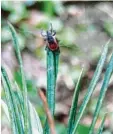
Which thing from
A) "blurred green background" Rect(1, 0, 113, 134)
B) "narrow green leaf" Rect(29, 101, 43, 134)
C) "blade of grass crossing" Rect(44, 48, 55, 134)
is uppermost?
"blurred green background" Rect(1, 0, 113, 134)

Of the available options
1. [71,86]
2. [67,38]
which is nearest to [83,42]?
[67,38]

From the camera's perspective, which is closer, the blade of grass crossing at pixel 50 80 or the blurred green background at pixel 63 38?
the blade of grass crossing at pixel 50 80

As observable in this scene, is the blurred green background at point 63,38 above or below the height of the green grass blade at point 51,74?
above

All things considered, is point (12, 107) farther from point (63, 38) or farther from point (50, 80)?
point (63, 38)

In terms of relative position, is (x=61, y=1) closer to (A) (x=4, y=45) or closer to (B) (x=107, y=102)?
(A) (x=4, y=45)

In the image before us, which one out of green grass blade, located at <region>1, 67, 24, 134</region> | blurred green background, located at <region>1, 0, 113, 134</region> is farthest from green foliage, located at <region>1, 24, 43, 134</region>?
blurred green background, located at <region>1, 0, 113, 134</region>

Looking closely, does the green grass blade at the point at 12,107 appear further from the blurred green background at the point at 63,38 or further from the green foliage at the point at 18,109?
the blurred green background at the point at 63,38

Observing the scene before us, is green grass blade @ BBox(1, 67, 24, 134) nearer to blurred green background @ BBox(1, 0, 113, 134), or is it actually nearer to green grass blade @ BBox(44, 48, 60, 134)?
green grass blade @ BBox(44, 48, 60, 134)

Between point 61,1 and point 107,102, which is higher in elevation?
point 61,1

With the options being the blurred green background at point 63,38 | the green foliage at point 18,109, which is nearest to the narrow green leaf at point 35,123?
the green foliage at point 18,109
